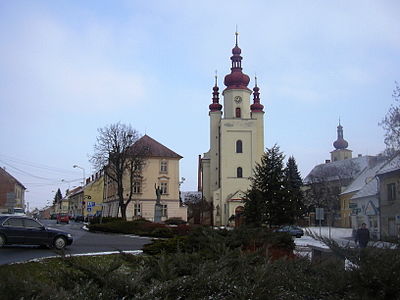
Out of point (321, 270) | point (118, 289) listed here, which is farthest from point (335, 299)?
point (118, 289)

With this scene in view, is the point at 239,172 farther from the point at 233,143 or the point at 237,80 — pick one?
the point at 237,80

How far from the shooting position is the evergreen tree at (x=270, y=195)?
94.0ft

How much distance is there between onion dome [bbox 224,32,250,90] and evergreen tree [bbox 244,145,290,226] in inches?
1939

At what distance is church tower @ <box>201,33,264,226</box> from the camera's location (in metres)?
72.6

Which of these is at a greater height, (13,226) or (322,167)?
(322,167)

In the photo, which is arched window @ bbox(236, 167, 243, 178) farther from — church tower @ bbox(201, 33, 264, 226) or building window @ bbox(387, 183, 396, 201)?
building window @ bbox(387, 183, 396, 201)

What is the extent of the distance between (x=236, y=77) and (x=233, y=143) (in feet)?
37.2

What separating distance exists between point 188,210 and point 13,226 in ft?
196

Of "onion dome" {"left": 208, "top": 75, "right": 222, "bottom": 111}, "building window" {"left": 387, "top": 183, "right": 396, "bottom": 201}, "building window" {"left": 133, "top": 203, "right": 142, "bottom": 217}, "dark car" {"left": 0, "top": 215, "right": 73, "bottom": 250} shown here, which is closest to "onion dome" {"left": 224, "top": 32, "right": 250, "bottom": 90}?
"onion dome" {"left": 208, "top": 75, "right": 222, "bottom": 111}

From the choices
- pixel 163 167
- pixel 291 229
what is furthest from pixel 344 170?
pixel 291 229

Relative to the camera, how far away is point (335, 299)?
5.27 meters

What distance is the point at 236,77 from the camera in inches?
3076

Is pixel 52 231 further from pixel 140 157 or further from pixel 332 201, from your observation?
pixel 332 201

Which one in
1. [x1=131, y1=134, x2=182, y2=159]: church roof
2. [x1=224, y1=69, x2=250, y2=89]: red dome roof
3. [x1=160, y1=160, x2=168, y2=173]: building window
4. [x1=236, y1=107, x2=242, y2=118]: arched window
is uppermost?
[x1=224, y1=69, x2=250, y2=89]: red dome roof
